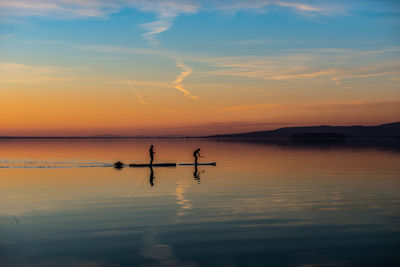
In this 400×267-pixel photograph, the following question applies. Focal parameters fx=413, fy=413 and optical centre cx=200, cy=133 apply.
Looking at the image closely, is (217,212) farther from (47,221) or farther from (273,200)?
(47,221)

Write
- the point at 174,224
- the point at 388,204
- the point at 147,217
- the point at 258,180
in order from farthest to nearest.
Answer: the point at 258,180 < the point at 388,204 < the point at 147,217 < the point at 174,224

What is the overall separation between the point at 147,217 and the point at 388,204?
13.2 m

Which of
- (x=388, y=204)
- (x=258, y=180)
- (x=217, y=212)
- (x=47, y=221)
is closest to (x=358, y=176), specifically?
(x=258, y=180)

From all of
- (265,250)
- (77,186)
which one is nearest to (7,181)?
(77,186)

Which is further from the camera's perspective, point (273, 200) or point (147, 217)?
point (273, 200)

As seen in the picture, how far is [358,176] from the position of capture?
120ft

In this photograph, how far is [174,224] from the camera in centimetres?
1753

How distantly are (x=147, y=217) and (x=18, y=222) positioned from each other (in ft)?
18.4

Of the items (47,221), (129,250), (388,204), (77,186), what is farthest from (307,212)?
(77,186)

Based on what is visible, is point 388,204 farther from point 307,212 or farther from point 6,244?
point 6,244

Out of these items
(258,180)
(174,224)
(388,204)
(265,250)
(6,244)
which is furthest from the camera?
(258,180)

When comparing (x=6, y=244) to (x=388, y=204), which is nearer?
(x=6, y=244)

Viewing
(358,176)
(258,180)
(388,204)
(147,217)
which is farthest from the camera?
(358,176)

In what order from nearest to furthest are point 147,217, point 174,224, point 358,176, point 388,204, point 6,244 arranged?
point 6,244 → point 174,224 → point 147,217 → point 388,204 → point 358,176
